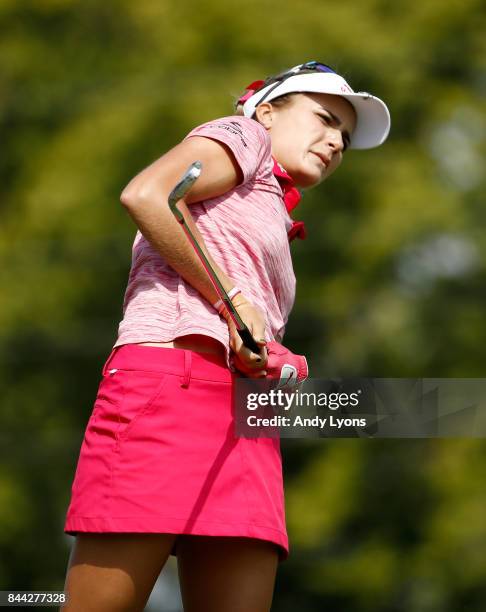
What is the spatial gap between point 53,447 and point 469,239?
2237 millimetres

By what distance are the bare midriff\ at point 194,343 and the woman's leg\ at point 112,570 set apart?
0.26 metres

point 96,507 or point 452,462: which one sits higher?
point 452,462

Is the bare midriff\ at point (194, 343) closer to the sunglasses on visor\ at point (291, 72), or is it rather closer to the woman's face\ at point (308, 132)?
the woman's face\ at point (308, 132)

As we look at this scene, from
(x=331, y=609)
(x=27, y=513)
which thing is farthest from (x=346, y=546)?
(x=27, y=513)

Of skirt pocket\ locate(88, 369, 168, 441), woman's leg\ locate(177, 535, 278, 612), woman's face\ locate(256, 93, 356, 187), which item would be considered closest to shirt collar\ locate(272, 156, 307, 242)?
woman's face\ locate(256, 93, 356, 187)

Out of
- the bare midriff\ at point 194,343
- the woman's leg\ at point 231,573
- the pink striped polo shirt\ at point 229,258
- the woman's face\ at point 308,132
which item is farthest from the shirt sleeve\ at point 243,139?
the woman's leg\ at point 231,573

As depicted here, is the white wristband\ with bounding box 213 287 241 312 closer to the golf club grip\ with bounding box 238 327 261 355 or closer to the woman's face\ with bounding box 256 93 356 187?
the golf club grip\ with bounding box 238 327 261 355

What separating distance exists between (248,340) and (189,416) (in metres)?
0.13

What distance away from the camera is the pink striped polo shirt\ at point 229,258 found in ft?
5.95

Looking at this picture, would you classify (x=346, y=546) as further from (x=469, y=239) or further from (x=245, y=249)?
(x=245, y=249)

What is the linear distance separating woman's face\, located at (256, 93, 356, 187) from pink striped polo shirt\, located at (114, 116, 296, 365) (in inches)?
5.3

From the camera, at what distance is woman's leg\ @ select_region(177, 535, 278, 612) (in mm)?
1780

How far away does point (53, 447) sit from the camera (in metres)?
6.19

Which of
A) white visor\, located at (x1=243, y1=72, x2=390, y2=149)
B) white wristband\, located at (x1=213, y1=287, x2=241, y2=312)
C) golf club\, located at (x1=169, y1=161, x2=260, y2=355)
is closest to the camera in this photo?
golf club\, located at (x1=169, y1=161, x2=260, y2=355)
